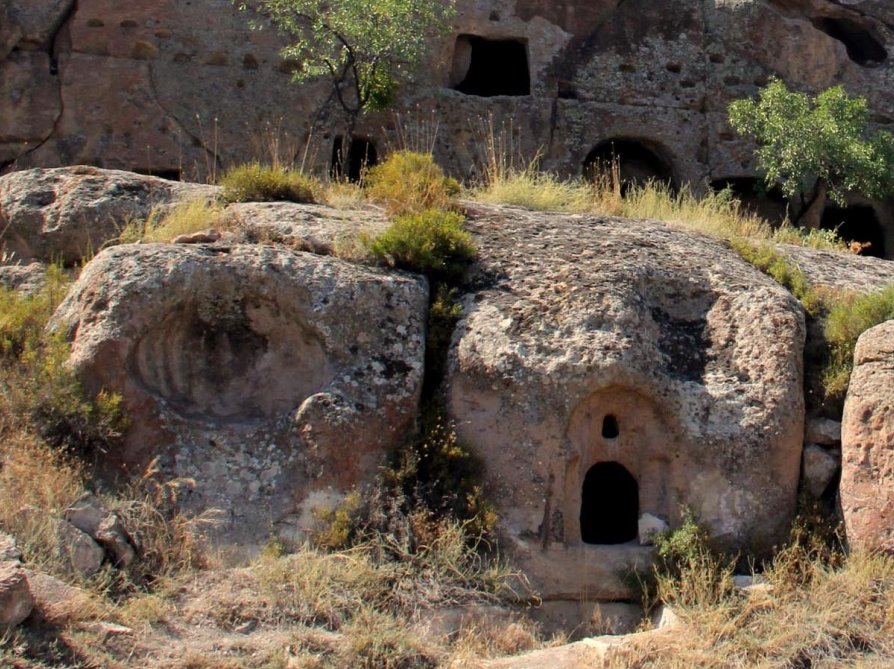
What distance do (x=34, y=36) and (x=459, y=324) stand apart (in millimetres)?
7682

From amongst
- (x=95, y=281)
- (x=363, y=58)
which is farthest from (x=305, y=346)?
(x=363, y=58)

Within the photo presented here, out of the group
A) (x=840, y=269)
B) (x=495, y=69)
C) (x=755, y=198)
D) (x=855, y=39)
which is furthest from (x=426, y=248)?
(x=855, y=39)

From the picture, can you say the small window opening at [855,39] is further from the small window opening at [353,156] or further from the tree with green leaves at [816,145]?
the small window opening at [353,156]

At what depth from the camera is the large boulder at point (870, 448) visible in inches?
331

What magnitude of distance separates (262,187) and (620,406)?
3407 millimetres

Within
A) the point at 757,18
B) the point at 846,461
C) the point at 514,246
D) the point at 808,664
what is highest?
the point at 757,18

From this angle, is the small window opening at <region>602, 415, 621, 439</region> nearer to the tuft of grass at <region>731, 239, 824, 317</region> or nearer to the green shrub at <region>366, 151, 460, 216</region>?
the tuft of grass at <region>731, 239, 824, 317</region>

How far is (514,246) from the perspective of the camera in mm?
9984

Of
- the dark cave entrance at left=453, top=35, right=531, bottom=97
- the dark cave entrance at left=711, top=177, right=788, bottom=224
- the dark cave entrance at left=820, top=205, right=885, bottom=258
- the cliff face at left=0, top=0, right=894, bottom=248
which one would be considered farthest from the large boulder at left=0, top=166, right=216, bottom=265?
the dark cave entrance at left=820, top=205, right=885, bottom=258

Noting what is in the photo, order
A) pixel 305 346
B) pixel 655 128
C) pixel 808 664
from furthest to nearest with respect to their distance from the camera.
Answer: pixel 655 128 → pixel 305 346 → pixel 808 664

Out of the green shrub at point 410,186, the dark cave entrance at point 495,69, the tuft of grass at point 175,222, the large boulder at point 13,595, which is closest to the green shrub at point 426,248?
the green shrub at point 410,186

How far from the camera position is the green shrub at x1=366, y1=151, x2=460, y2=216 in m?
10.5

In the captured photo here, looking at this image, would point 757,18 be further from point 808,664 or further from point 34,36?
point 808,664

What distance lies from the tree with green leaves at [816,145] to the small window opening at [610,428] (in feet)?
20.5
